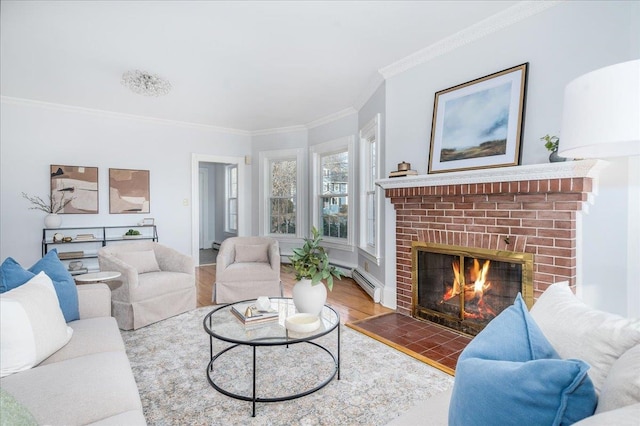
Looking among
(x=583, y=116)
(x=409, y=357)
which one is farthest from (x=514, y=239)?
(x=583, y=116)

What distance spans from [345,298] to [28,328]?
311 centimetres

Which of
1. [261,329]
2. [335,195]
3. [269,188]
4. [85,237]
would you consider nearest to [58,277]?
[261,329]

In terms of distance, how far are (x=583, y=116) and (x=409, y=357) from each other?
1.92 meters

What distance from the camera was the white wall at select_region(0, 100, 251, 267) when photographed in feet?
14.9

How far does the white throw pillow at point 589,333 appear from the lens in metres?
0.87

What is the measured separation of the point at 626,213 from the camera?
2.10 meters

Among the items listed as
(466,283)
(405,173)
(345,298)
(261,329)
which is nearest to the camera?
(261,329)

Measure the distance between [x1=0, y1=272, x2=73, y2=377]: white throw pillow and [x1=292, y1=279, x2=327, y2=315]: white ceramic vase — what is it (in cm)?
127

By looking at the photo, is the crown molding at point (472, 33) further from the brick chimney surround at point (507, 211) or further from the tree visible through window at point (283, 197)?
the tree visible through window at point (283, 197)

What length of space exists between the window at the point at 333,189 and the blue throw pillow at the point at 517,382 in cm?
416

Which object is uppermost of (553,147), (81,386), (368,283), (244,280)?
(553,147)

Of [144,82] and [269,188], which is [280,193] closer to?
[269,188]

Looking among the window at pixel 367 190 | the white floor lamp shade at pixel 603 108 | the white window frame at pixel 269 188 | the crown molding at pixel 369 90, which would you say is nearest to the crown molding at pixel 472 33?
the crown molding at pixel 369 90

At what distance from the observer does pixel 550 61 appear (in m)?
2.42
